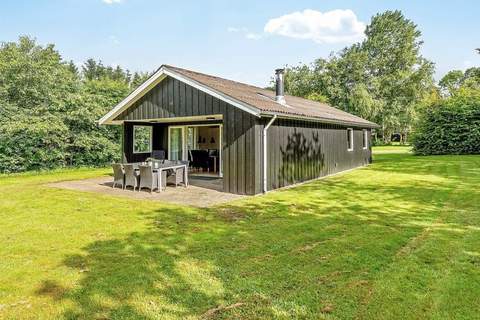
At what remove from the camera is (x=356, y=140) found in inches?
691

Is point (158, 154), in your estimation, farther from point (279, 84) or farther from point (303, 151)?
point (303, 151)

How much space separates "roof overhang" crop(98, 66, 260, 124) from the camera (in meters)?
9.08

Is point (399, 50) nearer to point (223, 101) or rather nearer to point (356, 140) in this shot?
point (356, 140)

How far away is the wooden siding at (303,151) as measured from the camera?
10.0 m

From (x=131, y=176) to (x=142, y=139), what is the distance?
4.39m

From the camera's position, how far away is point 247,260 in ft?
13.9

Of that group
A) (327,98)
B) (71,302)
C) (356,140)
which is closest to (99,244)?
(71,302)

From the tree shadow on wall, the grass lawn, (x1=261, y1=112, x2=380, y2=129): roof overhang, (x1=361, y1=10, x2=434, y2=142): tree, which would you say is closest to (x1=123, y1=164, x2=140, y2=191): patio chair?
the grass lawn

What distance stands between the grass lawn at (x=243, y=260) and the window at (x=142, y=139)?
592 cm

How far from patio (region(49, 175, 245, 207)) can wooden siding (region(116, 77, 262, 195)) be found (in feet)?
1.84

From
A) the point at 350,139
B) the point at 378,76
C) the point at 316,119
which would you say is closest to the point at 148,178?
the point at 316,119

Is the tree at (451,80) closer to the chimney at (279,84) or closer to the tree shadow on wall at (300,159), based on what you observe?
the tree shadow on wall at (300,159)

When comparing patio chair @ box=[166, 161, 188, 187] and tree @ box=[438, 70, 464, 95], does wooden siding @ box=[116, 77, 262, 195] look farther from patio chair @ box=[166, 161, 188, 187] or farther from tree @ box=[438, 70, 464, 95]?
tree @ box=[438, 70, 464, 95]

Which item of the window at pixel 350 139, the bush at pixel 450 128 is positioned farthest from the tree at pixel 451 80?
the window at pixel 350 139
